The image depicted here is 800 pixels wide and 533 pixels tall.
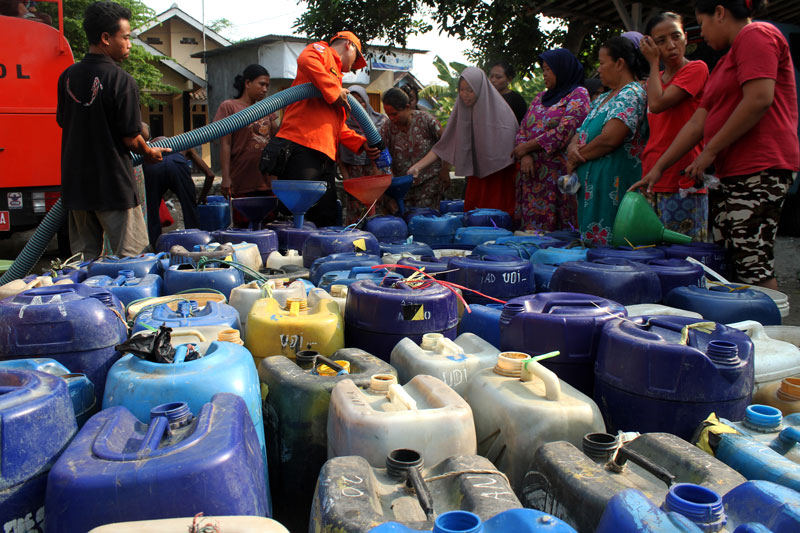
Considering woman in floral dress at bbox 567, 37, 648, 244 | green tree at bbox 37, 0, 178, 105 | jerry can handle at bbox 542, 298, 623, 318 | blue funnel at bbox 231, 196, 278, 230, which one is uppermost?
green tree at bbox 37, 0, 178, 105

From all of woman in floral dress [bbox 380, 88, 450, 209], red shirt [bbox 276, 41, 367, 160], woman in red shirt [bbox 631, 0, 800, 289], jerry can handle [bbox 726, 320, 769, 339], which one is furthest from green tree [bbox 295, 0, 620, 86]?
jerry can handle [bbox 726, 320, 769, 339]

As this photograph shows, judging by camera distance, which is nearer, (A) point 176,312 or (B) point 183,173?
(A) point 176,312

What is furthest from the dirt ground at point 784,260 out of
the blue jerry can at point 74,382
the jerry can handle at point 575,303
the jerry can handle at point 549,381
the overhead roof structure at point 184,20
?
the overhead roof structure at point 184,20

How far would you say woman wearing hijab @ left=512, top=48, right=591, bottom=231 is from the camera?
15.8 feet

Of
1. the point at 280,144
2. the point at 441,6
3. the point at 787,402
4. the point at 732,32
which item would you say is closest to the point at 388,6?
the point at 441,6

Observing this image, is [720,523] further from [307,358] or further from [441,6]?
[441,6]

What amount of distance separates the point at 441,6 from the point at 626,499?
31.0 ft

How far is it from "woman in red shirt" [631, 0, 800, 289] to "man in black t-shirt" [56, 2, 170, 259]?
3.12 meters

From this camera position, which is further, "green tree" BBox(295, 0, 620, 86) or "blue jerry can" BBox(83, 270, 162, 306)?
"green tree" BBox(295, 0, 620, 86)

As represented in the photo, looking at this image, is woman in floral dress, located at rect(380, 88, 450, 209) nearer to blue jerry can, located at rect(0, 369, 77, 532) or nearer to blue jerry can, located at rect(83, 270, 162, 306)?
blue jerry can, located at rect(83, 270, 162, 306)

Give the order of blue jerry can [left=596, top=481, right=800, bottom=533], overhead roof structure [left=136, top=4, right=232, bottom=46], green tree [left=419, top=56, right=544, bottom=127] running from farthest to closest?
overhead roof structure [left=136, top=4, right=232, bottom=46], green tree [left=419, top=56, right=544, bottom=127], blue jerry can [left=596, top=481, right=800, bottom=533]

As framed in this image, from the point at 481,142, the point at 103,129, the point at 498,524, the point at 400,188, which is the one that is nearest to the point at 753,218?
the point at 498,524

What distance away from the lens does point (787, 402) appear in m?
1.79

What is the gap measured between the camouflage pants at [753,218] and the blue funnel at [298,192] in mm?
2609
